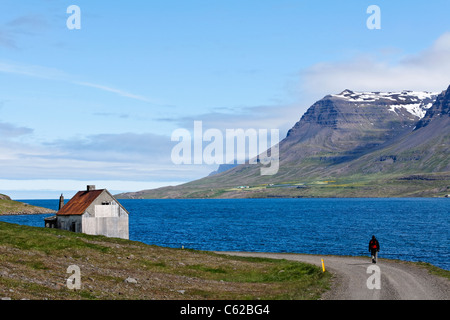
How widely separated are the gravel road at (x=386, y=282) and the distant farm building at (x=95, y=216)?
38.8m

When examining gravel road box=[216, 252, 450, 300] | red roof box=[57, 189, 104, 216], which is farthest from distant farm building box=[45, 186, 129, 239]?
gravel road box=[216, 252, 450, 300]

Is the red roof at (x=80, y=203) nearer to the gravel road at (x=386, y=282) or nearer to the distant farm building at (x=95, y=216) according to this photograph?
the distant farm building at (x=95, y=216)

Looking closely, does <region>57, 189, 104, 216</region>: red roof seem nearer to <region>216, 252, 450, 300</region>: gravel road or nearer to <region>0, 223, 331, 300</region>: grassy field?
<region>0, 223, 331, 300</region>: grassy field

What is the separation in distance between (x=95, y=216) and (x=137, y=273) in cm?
4002

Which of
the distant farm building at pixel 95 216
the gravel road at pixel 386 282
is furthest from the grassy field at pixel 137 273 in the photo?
the distant farm building at pixel 95 216

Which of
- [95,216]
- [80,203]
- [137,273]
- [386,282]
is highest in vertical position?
[80,203]

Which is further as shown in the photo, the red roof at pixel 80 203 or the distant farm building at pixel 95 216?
the red roof at pixel 80 203

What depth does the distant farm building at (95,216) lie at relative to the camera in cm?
8507

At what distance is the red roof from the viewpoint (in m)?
85.8

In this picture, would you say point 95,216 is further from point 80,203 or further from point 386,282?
point 386,282

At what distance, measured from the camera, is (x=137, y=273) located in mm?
48000

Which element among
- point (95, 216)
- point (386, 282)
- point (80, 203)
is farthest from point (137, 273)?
point (80, 203)

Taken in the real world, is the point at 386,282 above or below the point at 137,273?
below

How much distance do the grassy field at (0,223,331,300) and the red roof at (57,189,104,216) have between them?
15.6m
